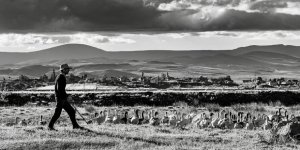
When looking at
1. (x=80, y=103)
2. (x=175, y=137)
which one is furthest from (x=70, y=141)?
(x=80, y=103)

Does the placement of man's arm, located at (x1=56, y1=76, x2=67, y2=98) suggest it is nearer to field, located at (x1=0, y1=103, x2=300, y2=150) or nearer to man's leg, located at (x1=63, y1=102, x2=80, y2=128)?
man's leg, located at (x1=63, y1=102, x2=80, y2=128)

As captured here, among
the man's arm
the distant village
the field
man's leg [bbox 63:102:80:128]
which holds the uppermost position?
the man's arm

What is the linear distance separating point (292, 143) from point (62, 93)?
7.66m

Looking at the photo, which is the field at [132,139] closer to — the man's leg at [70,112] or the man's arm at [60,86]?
the man's leg at [70,112]

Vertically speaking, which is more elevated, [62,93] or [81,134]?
[62,93]

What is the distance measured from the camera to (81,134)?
17.5 m

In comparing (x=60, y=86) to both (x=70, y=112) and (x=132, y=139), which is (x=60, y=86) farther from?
(x=132, y=139)

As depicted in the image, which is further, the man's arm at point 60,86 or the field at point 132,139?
the man's arm at point 60,86

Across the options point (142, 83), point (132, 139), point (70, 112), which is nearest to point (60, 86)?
point (70, 112)

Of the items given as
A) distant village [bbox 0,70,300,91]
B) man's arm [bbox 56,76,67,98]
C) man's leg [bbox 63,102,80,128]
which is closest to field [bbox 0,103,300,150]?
man's leg [bbox 63,102,80,128]

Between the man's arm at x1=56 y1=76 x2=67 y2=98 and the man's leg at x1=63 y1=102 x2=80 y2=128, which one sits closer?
the man's arm at x1=56 y1=76 x2=67 y2=98

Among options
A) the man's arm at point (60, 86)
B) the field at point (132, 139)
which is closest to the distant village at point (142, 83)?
the field at point (132, 139)

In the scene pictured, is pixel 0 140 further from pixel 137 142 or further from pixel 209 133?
pixel 209 133

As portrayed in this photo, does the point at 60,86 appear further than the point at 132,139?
Yes
